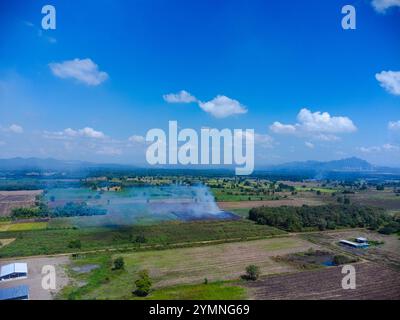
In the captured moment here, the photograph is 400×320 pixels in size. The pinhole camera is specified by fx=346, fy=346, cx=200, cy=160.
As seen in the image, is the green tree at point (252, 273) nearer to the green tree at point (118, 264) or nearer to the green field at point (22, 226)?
the green tree at point (118, 264)

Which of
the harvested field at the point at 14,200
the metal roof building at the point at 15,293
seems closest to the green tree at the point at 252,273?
the metal roof building at the point at 15,293

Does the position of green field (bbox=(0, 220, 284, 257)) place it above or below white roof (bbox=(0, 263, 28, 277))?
below

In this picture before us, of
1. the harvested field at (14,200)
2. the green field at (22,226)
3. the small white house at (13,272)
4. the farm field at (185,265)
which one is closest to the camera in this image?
the farm field at (185,265)

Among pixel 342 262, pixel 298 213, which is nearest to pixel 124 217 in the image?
pixel 298 213

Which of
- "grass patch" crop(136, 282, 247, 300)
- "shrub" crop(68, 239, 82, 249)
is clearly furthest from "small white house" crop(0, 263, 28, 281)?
"grass patch" crop(136, 282, 247, 300)

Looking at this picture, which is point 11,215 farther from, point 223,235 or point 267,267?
point 267,267

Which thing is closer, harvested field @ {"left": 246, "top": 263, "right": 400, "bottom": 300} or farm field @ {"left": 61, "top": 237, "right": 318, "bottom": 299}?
harvested field @ {"left": 246, "top": 263, "right": 400, "bottom": 300}

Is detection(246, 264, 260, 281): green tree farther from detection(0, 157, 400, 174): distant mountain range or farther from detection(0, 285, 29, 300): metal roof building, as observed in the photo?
detection(0, 157, 400, 174): distant mountain range
